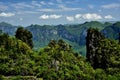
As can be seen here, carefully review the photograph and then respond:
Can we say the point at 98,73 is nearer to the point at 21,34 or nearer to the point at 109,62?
the point at 109,62

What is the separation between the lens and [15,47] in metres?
93.2

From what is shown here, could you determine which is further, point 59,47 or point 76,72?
point 59,47

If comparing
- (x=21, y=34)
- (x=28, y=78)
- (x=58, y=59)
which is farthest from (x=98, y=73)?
(x=21, y=34)

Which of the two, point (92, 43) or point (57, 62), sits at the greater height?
point (92, 43)

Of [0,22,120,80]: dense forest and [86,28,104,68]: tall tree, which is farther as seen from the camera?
[86,28,104,68]: tall tree

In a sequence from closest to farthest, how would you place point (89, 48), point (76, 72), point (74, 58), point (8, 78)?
point (8, 78), point (76, 72), point (74, 58), point (89, 48)

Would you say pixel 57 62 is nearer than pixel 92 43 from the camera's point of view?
Yes

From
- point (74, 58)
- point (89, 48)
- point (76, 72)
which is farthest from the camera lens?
point (89, 48)

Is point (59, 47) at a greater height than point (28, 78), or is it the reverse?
point (59, 47)

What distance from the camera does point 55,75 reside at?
8644cm

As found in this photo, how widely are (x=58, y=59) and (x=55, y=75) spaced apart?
662cm

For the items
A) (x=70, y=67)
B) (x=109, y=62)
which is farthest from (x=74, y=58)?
(x=109, y=62)

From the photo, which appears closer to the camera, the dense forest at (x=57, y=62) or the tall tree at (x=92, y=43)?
the dense forest at (x=57, y=62)

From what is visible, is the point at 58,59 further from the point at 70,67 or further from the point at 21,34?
the point at 21,34
